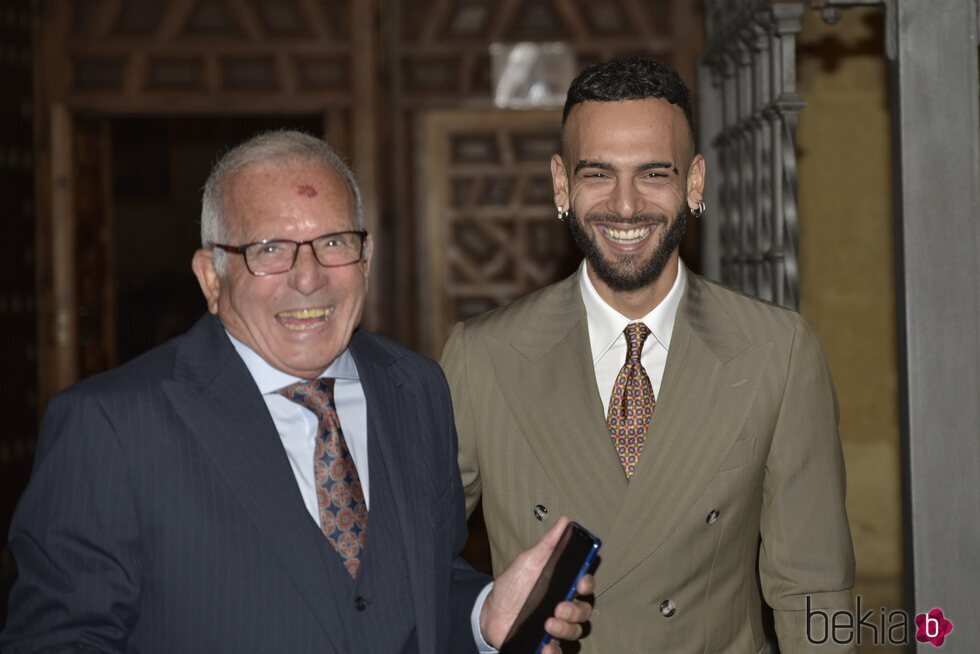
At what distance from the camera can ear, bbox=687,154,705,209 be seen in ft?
8.48

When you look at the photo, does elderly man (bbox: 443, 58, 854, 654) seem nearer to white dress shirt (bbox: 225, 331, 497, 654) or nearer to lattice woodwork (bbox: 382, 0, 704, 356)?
white dress shirt (bbox: 225, 331, 497, 654)

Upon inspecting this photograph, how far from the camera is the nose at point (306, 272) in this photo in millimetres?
2143

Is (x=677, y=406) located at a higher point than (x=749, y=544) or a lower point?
higher

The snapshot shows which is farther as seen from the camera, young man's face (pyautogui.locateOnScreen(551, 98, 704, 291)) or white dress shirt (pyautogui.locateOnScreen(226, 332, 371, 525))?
young man's face (pyautogui.locateOnScreen(551, 98, 704, 291))

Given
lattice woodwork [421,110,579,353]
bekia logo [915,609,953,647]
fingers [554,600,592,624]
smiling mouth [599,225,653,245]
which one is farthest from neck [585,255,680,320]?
lattice woodwork [421,110,579,353]

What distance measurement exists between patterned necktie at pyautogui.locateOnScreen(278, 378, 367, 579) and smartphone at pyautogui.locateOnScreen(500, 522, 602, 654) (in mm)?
348

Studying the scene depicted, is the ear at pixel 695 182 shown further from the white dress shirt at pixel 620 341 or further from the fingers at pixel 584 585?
the fingers at pixel 584 585

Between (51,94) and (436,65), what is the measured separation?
2212 mm

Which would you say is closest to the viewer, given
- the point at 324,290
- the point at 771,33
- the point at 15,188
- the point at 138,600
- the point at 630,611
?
the point at 138,600

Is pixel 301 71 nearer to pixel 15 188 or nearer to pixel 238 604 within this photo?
pixel 15 188

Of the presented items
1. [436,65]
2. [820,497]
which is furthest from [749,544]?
[436,65]

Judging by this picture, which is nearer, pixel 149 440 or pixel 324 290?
pixel 149 440

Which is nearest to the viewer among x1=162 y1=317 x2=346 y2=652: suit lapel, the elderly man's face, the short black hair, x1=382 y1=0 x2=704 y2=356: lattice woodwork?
x1=162 y1=317 x2=346 y2=652: suit lapel

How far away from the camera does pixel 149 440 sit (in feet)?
6.57
